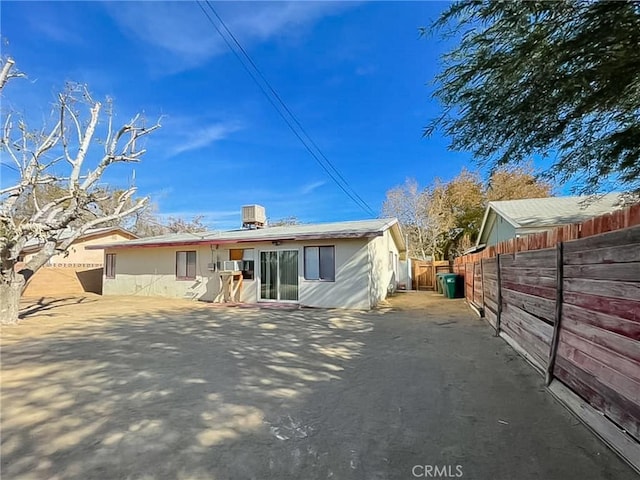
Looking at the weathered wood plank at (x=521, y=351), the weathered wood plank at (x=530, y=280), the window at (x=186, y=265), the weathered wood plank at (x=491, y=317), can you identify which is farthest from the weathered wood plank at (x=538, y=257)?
the window at (x=186, y=265)

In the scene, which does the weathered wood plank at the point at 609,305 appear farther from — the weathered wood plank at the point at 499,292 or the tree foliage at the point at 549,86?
the weathered wood plank at the point at 499,292

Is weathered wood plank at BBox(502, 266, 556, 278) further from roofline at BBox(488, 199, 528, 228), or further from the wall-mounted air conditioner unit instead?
the wall-mounted air conditioner unit

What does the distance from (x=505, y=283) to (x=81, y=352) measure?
7.58 m

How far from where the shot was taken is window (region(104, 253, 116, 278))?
17703 millimetres

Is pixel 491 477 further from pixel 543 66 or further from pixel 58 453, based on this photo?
pixel 543 66

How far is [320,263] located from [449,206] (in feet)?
52.9

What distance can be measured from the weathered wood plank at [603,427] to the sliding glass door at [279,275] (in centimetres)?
956

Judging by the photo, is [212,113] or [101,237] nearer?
[212,113]

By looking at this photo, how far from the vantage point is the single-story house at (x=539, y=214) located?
11.2 metres

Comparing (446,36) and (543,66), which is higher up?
(446,36)

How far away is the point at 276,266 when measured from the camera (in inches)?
511

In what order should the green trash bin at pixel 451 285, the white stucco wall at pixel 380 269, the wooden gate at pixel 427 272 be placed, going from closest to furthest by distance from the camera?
the white stucco wall at pixel 380 269
the green trash bin at pixel 451 285
the wooden gate at pixel 427 272

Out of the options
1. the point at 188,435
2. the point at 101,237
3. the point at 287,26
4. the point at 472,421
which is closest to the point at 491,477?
the point at 472,421

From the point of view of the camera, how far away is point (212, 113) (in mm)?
13086
